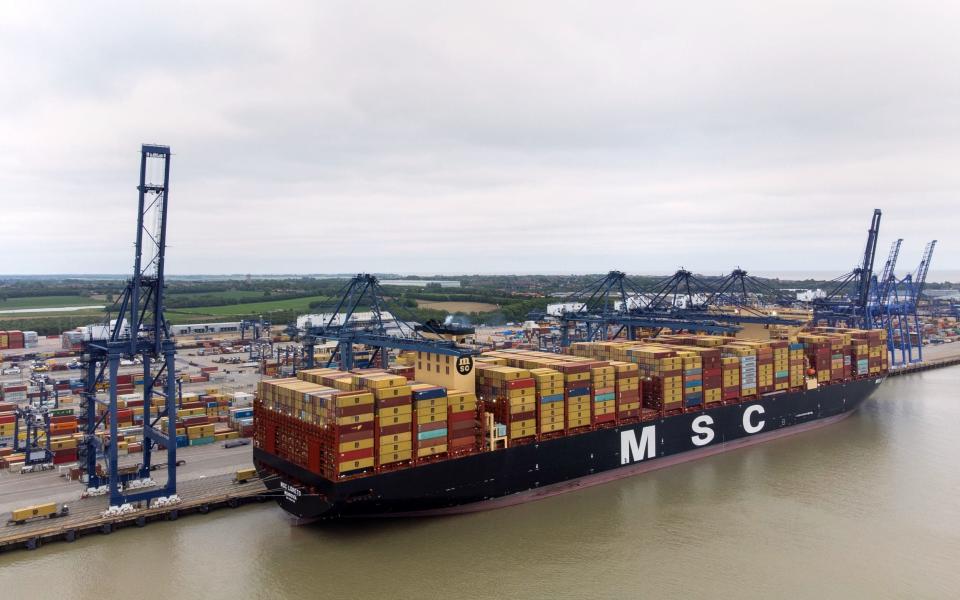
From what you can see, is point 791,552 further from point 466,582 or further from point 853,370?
point 853,370

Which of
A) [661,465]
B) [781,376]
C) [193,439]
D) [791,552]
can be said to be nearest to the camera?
[791,552]

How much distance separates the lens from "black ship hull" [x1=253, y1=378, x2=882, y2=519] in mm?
23594

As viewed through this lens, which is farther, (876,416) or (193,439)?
(876,416)

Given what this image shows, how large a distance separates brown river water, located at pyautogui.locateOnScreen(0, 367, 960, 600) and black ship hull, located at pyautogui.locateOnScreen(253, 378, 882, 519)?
0.80 m

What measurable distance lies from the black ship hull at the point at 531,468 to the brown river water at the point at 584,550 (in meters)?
0.80

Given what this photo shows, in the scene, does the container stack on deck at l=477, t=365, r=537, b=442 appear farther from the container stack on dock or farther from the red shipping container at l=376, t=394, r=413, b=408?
the container stack on dock

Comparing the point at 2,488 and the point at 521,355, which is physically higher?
the point at 521,355

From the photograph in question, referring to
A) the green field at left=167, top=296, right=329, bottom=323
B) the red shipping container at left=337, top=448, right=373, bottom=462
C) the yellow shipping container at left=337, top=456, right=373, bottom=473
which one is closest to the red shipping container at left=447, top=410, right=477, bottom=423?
the red shipping container at left=337, top=448, right=373, bottom=462

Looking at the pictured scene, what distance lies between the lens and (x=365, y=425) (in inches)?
917

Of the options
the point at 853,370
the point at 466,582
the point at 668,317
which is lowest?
the point at 466,582

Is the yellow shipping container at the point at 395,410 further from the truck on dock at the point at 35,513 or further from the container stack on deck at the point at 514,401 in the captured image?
the truck on dock at the point at 35,513

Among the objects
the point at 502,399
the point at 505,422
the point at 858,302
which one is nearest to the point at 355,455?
the point at 505,422

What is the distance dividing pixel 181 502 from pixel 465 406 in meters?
12.5

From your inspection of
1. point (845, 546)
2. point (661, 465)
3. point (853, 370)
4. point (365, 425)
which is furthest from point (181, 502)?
point (853, 370)
